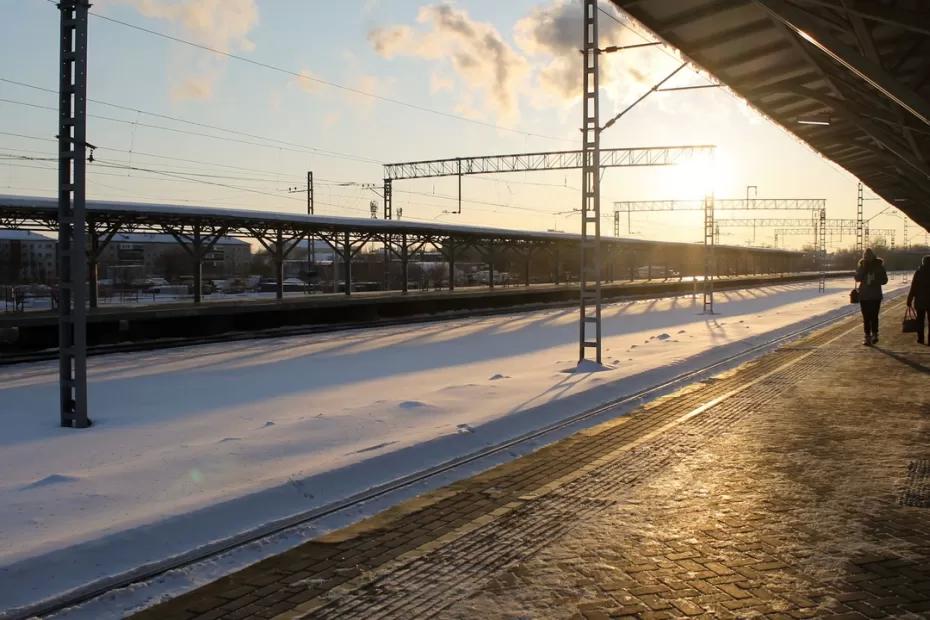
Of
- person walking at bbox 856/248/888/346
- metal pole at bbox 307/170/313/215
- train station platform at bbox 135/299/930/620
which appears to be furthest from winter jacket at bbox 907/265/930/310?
metal pole at bbox 307/170/313/215

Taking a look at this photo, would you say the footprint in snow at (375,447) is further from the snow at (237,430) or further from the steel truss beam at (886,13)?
the steel truss beam at (886,13)

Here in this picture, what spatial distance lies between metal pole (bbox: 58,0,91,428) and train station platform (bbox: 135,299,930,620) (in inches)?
207

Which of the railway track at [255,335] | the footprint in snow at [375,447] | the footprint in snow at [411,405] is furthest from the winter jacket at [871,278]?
the railway track at [255,335]

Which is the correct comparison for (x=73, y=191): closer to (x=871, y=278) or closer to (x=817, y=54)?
(x=817, y=54)

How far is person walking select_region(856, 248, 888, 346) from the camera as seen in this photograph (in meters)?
17.1

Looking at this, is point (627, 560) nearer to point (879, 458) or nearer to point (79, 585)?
point (79, 585)

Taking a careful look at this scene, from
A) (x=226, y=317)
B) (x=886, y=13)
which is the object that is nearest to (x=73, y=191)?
(x=886, y=13)

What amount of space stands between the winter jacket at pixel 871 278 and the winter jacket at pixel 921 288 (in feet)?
1.93

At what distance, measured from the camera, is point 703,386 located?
40.5ft

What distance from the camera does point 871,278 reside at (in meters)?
17.3

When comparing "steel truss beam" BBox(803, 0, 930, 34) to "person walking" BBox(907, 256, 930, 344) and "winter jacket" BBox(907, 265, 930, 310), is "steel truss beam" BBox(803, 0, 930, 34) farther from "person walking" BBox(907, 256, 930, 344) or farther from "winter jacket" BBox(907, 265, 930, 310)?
"winter jacket" BBox(907, 265, 930, 310)

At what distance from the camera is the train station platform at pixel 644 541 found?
410 centimetres

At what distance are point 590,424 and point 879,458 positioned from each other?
121 inches

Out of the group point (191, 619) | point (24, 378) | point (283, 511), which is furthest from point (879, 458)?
point (24, 378)
